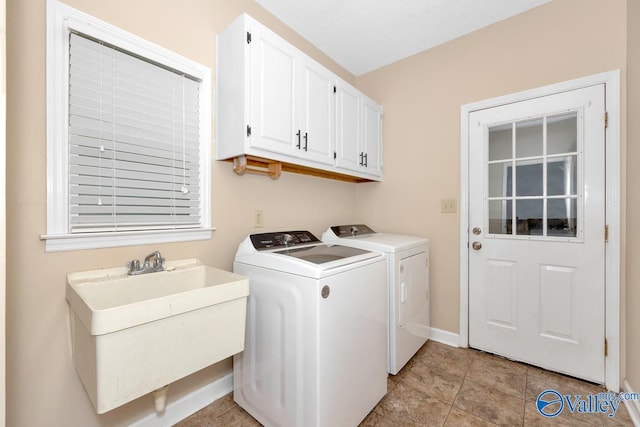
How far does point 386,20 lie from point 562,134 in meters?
1.53

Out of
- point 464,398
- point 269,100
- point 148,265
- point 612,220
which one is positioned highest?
point 269,100

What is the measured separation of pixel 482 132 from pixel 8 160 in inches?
111

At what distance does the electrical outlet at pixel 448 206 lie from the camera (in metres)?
2.33

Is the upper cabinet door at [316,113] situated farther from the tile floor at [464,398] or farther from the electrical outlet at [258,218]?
the tile floor at [464,398]

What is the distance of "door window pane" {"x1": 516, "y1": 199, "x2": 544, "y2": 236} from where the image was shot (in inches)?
79.0

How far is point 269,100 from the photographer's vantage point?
5.43 feet

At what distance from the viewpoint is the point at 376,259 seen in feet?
5.41

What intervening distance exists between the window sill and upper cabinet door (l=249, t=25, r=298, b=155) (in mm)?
639

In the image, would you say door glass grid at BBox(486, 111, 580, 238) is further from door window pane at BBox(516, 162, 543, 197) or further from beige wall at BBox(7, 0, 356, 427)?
beige wall at BBox(7, 0, 356, 427)

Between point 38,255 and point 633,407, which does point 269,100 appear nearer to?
point 38,255

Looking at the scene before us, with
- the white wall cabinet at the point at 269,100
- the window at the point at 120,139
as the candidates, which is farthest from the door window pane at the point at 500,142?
the window at the point at 120,139

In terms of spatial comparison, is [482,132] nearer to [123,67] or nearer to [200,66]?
[200,66]

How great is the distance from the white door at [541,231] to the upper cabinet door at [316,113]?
3.93ft

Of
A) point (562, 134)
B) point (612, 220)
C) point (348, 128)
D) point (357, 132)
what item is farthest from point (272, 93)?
point (612, 220)
